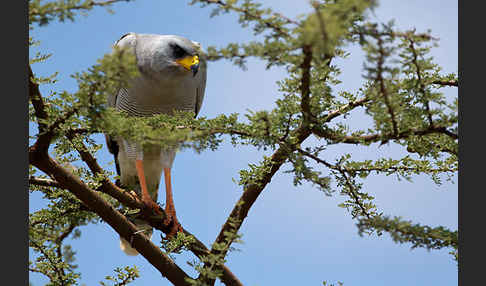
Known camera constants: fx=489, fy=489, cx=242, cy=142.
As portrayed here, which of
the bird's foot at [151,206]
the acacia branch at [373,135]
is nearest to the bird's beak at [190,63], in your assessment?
the bird's foot at [151,206]

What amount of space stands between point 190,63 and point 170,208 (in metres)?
1.28

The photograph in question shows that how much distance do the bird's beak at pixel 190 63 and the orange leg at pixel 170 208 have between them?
3.60ft

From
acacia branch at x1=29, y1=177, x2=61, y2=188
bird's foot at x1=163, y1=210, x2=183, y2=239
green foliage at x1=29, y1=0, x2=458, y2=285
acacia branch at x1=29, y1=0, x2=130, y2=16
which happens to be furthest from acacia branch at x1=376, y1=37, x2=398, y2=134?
acacia branch at x1=29, y1=177, x2=61, y2=188

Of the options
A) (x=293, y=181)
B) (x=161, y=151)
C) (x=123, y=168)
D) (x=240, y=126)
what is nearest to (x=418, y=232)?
(x=293, y=181)

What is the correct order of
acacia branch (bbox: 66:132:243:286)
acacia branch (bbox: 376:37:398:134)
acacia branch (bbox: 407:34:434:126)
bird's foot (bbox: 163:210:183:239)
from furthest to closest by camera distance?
bird's foot (bbox: 163:210:183:239)
acacia branch (bbox: 66:132:243:286)
acacia branch (bbox: 407:34:434:126)
acacia branch (bbox: 376:37:398:134)

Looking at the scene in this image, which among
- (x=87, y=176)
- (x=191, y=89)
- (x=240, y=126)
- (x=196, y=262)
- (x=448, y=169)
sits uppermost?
(x=191, y=89)

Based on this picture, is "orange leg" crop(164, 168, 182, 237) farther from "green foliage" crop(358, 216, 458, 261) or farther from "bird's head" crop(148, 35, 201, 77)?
"green foliage" crop(358, 216, 458, 261)

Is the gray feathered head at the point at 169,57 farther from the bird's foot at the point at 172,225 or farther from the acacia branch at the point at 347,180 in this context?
the acacia branch at the point at 347,180

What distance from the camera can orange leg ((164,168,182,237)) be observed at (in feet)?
13.2

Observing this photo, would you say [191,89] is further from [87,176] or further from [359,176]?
[359,176]

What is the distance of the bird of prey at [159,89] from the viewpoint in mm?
3930

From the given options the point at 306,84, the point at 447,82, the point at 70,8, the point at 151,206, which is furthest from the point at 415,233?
the point at 151,206

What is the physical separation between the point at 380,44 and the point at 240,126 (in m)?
1.00

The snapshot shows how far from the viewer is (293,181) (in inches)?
106
